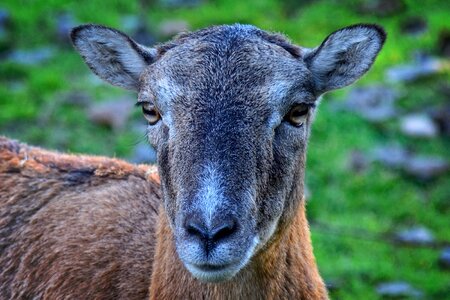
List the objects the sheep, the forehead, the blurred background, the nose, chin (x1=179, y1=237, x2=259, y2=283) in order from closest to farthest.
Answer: the nose
chin (x1=179, y1=237, x2=259, y2=283)
the sheep
the forehead
the blurred background

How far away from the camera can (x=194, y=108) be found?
620 centimetres

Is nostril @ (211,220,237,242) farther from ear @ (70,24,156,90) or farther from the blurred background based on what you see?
the blurred background

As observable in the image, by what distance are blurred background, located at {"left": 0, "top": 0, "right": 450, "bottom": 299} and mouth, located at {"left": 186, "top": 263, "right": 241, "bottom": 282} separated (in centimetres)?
481

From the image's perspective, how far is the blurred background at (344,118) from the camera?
11125 mm

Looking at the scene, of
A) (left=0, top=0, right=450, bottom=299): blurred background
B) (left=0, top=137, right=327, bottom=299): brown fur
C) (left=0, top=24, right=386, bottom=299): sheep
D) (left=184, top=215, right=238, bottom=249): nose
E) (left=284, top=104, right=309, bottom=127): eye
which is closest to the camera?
(left=184, top=215, right=238, bottom=249): nose

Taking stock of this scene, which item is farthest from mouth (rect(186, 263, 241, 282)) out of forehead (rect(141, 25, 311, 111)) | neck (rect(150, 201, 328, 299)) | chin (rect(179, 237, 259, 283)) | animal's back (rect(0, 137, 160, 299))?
animal's back (rect(0, 137, 160, 299))

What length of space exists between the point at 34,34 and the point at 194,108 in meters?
10.1

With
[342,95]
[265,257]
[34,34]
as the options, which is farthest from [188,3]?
[265,257]

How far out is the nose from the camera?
5.61 metres

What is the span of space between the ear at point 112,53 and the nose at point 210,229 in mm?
1731

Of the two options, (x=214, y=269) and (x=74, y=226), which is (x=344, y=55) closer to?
(x=214, y=269)

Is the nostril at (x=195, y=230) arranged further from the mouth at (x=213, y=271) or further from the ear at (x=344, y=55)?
the ear at (x=344, y=55)

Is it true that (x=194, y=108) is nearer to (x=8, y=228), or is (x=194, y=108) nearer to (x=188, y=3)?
(x=8, y=228)

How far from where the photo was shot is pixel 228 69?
20.9 feet
